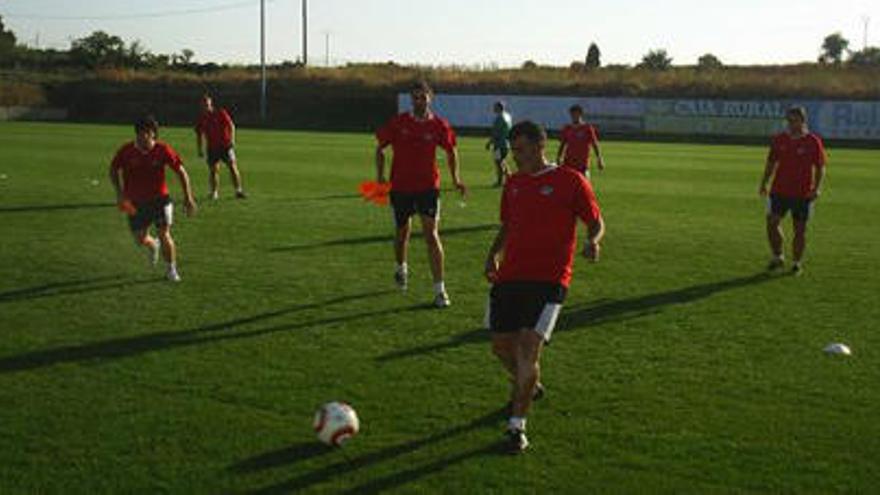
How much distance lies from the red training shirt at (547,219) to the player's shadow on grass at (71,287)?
629 centimetres

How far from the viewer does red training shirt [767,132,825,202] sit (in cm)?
1241

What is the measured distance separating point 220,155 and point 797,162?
11963mm

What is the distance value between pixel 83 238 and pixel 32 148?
20.8 metres

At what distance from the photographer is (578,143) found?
57.6ft

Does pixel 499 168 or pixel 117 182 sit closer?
pixel 117 182

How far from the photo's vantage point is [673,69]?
68.3m

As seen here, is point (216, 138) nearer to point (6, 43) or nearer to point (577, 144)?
point (577, 144)

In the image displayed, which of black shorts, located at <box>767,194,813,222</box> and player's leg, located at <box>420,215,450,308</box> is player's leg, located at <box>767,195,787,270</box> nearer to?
black shorts, located at <box>767,194,813,222</box>

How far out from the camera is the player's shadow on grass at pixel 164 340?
7.87m

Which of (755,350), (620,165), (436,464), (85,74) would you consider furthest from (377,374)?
(85,74)

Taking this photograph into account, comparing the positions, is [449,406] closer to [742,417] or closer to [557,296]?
[557,296]

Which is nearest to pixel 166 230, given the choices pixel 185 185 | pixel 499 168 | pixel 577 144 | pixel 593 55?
pixel 185 185

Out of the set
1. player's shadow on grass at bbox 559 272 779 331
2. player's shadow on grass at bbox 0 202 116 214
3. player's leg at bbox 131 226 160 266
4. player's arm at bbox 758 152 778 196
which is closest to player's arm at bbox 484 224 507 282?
player's shadow on grass at bbox 559 272 779 331

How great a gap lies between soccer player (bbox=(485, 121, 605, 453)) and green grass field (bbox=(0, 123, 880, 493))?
0.70m
